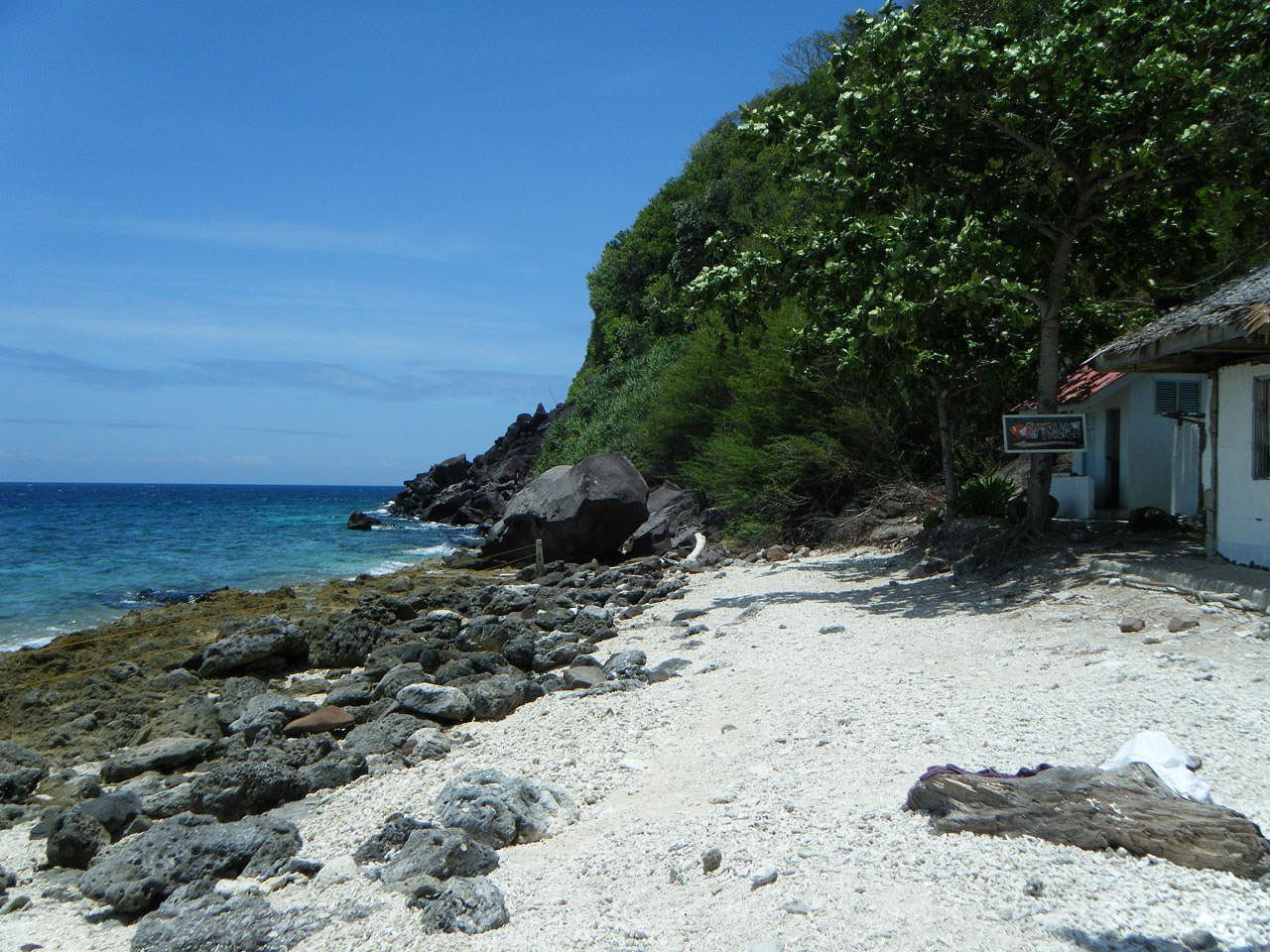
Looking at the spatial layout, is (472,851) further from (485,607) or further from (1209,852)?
(485,607)

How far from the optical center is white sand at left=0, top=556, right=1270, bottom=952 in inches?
166

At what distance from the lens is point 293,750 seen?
8.35 meters

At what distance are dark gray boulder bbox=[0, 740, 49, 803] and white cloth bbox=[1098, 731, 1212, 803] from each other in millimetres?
7959

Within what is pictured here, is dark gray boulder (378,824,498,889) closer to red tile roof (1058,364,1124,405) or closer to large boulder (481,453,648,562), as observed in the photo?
red tile roof (1058,364,1124,405)

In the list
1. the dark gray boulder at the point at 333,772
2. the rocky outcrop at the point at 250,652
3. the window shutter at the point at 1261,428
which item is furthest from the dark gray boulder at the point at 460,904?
the window shutter at the point at 1261,428

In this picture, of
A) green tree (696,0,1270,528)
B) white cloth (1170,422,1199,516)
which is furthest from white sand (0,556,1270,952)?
white cloth (1170,422,1199,516)

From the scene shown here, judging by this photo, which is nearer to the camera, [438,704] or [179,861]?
[179,861]

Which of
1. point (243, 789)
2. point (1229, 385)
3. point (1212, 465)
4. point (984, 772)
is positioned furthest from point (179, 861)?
point (1229, 385)

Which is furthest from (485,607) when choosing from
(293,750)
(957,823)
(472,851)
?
(957,823)

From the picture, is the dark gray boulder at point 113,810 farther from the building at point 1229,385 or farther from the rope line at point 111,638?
the building at point 1229,385

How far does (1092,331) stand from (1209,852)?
11930 millimetres

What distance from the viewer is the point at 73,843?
6512 mm

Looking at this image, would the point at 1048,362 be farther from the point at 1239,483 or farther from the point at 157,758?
the point at 157,758

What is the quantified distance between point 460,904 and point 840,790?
7.11ft
